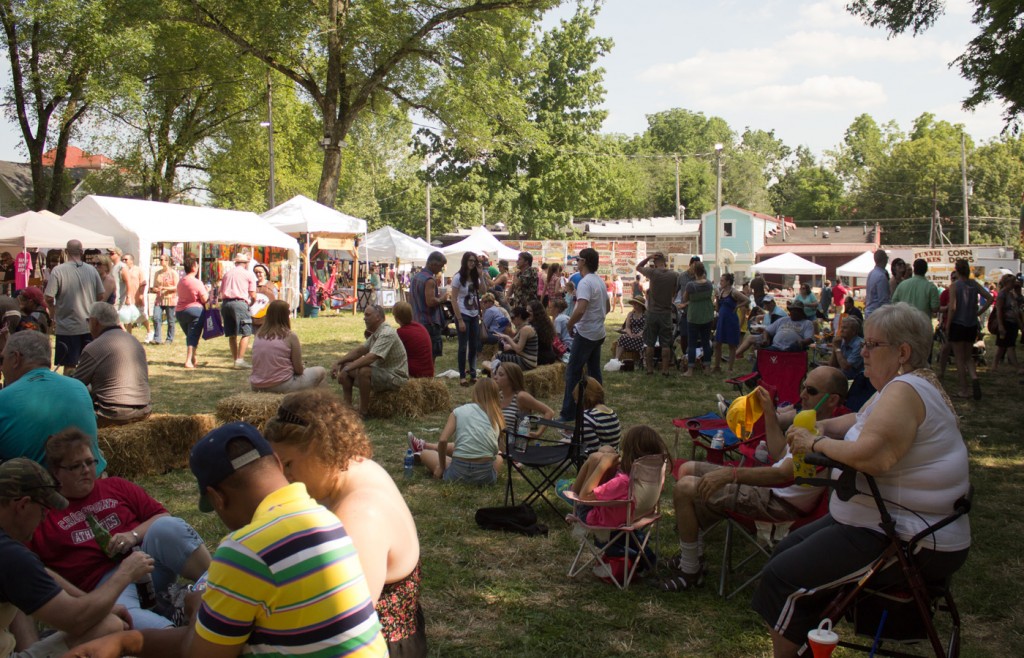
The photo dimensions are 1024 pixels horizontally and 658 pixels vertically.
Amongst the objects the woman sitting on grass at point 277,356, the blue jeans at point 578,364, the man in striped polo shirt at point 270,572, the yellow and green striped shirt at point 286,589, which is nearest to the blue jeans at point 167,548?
the man in striped polo shirt at point 270,572

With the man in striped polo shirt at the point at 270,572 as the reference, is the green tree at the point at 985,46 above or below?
above

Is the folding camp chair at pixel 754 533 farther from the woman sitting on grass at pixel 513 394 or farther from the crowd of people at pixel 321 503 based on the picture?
the woman sitting on grass at pixel 513 394

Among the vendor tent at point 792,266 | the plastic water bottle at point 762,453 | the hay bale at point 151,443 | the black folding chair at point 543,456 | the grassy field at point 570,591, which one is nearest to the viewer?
the grassy field at point 570,591

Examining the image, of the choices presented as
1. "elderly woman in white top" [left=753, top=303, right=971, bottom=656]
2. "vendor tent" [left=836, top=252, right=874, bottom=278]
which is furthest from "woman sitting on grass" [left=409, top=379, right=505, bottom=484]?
"vendor tent" [left=836, top=252, right=874, bottom=278]

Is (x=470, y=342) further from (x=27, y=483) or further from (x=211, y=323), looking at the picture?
(x=27, y=483)

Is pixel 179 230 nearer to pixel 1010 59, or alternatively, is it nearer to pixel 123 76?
pixel 123 76

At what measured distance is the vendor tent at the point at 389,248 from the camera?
26.8 m

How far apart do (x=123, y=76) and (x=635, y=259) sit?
65.2 ft

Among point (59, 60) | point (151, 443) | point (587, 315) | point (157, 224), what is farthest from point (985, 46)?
point (59, 60)

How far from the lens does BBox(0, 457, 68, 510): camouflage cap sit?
257 cm

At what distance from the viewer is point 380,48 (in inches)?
834

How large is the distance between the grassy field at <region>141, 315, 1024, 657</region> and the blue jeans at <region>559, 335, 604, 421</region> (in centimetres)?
182

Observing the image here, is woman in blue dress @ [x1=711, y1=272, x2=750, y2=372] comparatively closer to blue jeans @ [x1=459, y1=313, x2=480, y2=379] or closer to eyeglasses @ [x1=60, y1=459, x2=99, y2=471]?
blue jeans @ [x1=459, y1=313, x2=480, y2=379]

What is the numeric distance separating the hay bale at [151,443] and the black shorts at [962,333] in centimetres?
900
